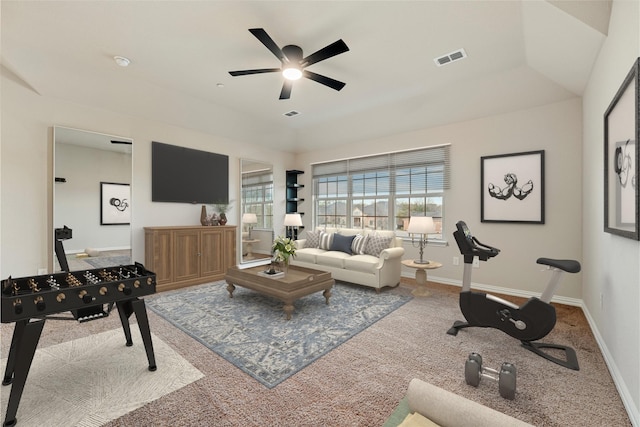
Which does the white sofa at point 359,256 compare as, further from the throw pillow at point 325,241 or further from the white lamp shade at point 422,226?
the white lamp shade at point 422,226

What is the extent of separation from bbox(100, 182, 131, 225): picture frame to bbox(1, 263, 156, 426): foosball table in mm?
2218

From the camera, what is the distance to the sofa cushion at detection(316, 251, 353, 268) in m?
4.56

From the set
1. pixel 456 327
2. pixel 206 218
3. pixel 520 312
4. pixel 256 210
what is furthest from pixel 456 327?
pixel 256 210

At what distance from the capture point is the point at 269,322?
3008mm

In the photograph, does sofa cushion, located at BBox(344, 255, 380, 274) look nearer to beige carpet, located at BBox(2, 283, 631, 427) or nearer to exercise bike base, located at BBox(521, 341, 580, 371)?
beige carpet, located at BBox(2, 283, 631, 427)

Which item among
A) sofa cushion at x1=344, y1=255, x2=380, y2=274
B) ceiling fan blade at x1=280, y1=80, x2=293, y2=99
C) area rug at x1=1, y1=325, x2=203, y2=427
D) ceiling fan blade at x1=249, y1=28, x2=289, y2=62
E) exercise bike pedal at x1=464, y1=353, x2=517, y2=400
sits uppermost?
ceiling fan blade at x1=249, y1=28, x2=289, y2=62

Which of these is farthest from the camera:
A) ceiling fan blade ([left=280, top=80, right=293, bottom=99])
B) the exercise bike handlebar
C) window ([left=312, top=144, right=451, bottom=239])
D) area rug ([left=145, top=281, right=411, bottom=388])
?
window ([left=312, top=144, right=451, bottom=239])

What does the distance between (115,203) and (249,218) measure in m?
2.41

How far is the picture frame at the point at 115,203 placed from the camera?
13.5 feet

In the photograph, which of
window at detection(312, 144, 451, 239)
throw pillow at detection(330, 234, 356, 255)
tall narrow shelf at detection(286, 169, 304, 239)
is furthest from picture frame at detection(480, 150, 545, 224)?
tall narrow shelf at detection(286, 169, 304, 239)

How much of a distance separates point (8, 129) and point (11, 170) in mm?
502

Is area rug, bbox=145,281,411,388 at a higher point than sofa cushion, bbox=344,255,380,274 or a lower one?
lower

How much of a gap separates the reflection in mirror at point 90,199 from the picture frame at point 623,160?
5497mm

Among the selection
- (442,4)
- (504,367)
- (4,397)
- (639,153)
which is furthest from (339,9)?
(4,397)
